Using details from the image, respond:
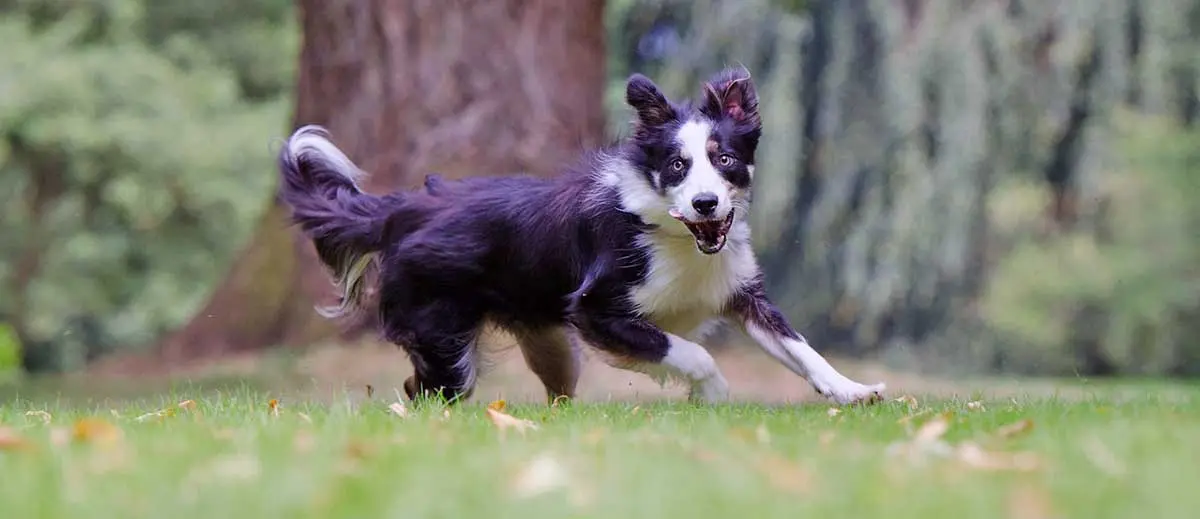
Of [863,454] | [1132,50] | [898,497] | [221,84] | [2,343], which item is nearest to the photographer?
[898,497]

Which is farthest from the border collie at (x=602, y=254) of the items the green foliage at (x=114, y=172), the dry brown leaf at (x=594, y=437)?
the green foliage at (x=114, y=172)

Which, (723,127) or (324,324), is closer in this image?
(723,127)

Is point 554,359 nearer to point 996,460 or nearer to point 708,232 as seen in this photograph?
point 708,232

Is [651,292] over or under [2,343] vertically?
over

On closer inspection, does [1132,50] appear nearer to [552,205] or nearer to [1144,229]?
[1144,229]

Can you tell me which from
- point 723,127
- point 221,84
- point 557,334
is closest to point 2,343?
point 221,84

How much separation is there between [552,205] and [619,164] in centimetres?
38

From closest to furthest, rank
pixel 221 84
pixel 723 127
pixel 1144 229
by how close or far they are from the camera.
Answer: pixel 723 127 < pixel 1144 229 < pixel 221 84

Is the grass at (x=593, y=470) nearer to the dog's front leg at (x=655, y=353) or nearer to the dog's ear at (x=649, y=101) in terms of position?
the dog's front leg at (x=655, y=353)

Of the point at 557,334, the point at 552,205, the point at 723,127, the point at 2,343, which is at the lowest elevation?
A: the point at 2,343

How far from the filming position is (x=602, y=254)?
599cm

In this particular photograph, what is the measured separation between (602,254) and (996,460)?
294 centimetres

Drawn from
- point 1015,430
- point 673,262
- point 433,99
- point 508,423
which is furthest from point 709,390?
point 433,99

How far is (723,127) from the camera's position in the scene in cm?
586
